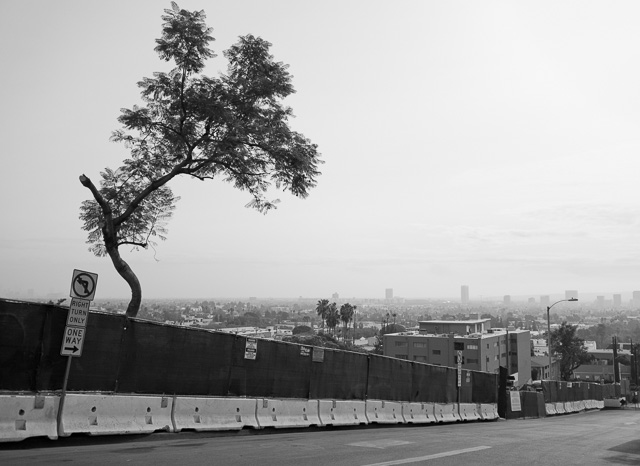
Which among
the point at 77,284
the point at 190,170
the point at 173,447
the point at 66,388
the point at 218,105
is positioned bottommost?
the point at 173,447

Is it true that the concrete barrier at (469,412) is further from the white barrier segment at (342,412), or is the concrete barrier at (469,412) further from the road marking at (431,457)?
the road marking at (431,457)

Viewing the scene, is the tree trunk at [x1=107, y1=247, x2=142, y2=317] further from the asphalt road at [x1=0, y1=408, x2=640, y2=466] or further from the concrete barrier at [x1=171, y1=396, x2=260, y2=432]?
the asphalt road at [x1=0, y1=408, x2=640, y2=466]

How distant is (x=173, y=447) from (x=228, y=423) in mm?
2983

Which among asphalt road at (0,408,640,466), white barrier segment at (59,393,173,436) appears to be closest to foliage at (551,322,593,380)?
asphalt road at (0,408,640,466)

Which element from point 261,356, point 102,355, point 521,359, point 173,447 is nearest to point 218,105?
point 261,356

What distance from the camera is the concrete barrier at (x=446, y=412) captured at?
865 inches

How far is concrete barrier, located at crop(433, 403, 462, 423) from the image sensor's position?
21969 mm

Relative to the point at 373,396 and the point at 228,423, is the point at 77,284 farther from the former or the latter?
the point at 373,396

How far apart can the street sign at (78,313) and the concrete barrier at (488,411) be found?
69.5ft

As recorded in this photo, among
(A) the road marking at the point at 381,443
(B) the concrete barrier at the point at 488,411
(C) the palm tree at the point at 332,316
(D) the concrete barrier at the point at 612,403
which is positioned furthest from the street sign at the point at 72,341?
(C) the palm tree at the point at 332,316

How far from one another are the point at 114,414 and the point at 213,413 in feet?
8.55

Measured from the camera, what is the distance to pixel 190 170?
17.7m

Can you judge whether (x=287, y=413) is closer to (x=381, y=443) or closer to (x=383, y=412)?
(x=381, y=443)

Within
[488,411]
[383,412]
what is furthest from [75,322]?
[488,411]
